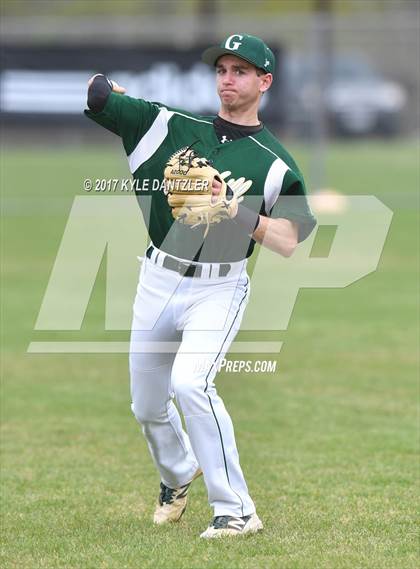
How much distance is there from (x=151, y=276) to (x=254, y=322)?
7.10 m

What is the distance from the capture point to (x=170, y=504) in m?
6.86

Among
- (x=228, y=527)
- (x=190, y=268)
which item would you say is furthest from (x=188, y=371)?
(x=228, y=527)

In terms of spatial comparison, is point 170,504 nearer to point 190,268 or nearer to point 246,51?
point 190,268

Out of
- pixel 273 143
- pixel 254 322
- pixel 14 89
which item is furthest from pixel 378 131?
pixel 273 143

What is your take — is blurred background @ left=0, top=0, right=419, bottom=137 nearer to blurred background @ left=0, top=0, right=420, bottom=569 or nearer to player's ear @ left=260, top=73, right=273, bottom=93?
blurred background @ left=0, top=0, right=420, bottom=569

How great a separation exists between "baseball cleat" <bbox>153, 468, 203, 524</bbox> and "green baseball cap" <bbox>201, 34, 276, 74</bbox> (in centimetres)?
237

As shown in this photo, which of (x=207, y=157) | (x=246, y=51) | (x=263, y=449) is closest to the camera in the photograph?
(x=246, y=51)

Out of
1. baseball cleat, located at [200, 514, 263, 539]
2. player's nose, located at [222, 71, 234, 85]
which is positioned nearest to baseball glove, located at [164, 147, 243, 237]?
player's nose, located at [222, 71, 234, 85]

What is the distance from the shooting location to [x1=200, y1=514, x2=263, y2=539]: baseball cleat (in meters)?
6.29

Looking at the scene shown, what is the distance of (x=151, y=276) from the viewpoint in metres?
6.66

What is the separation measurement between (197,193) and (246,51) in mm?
930

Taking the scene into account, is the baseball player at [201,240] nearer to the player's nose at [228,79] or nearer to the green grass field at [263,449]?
the player's nose at [228,79]

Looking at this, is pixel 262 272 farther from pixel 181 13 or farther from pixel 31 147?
pixel 181 13

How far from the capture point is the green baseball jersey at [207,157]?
21.1 ft
